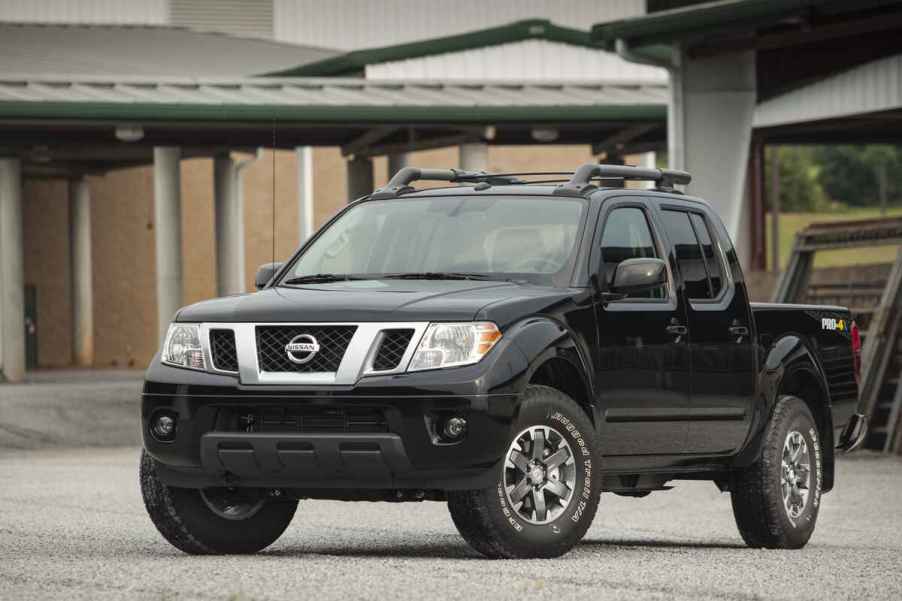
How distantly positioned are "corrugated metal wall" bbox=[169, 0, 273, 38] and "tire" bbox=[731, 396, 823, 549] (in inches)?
1698

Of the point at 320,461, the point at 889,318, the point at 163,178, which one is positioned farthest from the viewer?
the point at 163,178

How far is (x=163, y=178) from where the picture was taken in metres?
40.1

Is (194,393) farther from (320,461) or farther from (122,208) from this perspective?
(122,208)

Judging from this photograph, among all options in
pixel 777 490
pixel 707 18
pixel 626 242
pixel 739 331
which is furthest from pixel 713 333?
pixel 707 18

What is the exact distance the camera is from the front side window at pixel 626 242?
10.4 m

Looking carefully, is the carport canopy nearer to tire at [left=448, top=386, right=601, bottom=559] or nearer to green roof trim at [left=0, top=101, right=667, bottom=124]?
green roof trim at [left=0, top=101, right=667, bottom=124]

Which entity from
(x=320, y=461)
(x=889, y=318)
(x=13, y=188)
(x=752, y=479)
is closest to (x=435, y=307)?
(x=320, y=461)

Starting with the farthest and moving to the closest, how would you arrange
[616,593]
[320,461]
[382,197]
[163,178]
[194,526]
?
[163,178] → [382,197] → [194,526] → [320,461] → [616,593]

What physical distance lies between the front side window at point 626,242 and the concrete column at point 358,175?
30.1 metres

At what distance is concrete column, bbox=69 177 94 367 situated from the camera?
2020 inches

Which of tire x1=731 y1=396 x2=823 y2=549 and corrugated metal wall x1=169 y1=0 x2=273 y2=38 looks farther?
corrugated metal wall x1=169 y1=0 x2=273 y2=38

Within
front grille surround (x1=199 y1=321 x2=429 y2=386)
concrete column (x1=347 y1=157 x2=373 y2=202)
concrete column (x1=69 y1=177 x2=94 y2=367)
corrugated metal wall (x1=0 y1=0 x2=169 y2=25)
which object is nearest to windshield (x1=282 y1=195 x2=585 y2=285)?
front grille surround (x1=199 y1=321 x2=429 y2=386)

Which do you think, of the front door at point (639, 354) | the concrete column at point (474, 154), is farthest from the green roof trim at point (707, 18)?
the concrete column at point (474, 154)

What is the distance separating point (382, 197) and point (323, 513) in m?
4.77
